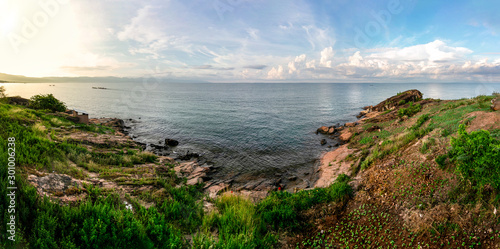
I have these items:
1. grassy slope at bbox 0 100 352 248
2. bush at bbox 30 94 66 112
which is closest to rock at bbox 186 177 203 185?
grassy slope at bbox 0 100 352 248

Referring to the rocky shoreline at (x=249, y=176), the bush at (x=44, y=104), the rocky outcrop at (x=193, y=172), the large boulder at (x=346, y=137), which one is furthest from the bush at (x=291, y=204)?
the bush at (x=44, y=104)

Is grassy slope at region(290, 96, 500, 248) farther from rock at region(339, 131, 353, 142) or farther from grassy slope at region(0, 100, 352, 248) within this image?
rock at region(339, 131, 353, 142)

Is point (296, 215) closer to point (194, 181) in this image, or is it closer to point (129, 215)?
point (129, 215)

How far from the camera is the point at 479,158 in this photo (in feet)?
24.7

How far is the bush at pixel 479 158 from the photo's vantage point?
714cm

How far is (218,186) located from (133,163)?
8.41 m

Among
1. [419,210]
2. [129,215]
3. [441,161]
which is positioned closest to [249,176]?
[129,215]

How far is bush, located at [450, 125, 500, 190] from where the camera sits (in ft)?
23.4

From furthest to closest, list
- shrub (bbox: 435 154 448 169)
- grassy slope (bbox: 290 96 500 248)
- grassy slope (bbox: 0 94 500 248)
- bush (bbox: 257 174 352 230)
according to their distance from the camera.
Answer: shrub (bbox: 435 154 448 169)
bush (bbox: 257 174 352 230)
grassy slope (bbox: 290 96 500 248)
grassy slope (bbox: 0 94 500 248)

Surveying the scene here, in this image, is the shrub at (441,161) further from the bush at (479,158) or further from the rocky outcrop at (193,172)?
the rocky outcrop at (193,172)

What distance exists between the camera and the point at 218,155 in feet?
91.7

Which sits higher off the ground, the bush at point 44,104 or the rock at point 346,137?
the bush at point 44,104

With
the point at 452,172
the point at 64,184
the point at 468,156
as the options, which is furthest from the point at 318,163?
the point at 64,184

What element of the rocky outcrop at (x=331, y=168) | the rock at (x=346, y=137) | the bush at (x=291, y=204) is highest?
the rock at (x=346, y=137)
